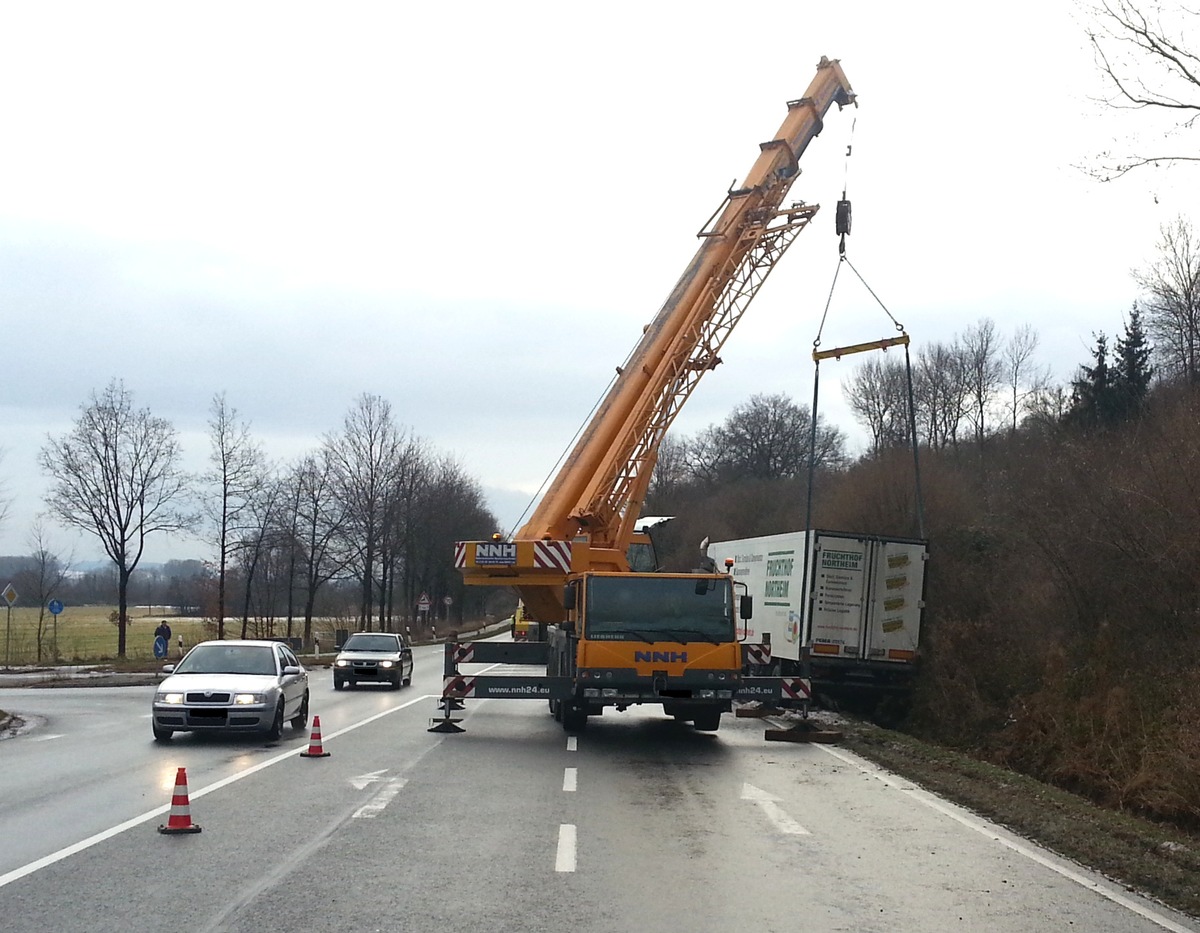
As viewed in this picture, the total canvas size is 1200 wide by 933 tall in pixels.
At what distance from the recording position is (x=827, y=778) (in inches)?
591

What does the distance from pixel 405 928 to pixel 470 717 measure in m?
16.1

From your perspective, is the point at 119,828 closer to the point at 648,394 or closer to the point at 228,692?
the point at 228,692

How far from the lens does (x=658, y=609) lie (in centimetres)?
1856

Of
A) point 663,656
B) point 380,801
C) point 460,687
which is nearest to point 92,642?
point 460,687

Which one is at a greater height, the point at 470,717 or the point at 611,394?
the point at 611,394

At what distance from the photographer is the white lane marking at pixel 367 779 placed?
1334 centimetres

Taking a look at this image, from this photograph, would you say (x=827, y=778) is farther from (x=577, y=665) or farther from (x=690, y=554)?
(x=690, y=554)

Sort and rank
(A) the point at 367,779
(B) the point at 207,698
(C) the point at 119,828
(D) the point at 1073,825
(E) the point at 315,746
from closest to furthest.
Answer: (C) the point at 119,828
(D) the point at 1073,825
(A) the point at 367,779
(E) the point at 315,746
(B) the point at 207,698

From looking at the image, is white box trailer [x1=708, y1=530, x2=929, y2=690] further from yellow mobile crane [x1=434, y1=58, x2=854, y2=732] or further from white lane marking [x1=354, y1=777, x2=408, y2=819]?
white lane marking [x1=354, y1=777, x2=408, y2=819]

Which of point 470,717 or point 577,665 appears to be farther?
point 470,717

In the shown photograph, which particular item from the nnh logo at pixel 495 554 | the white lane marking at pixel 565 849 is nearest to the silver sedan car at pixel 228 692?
the nnh logo at pixel 495 554

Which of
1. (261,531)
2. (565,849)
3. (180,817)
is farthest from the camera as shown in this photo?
A: (261,531)

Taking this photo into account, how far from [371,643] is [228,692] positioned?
16.0m

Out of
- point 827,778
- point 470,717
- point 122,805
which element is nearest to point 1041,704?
point 827,778
